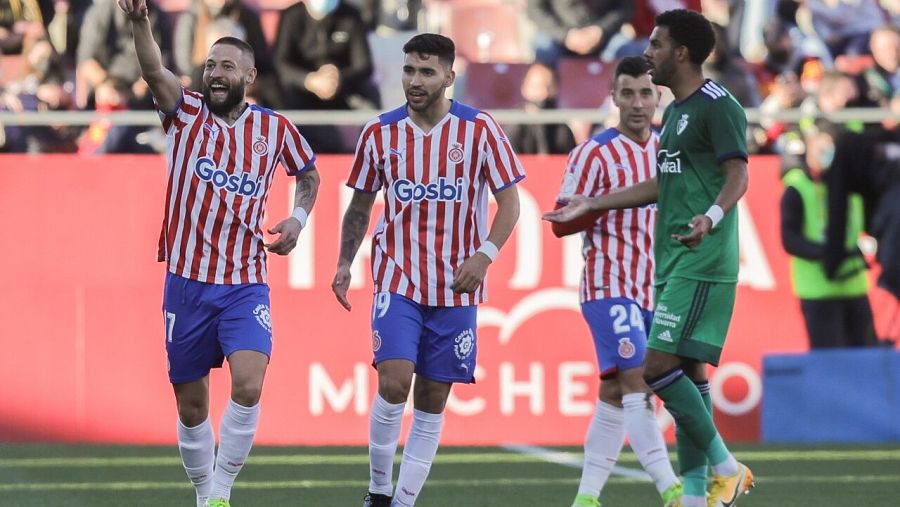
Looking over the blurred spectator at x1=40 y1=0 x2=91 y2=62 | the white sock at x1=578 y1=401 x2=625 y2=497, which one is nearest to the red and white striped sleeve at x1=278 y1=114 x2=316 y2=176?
the white sock at x1=578 y1=401 x2=625 y2=497

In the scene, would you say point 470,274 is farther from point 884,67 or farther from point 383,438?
point 884,67

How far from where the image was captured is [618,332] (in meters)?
7.66

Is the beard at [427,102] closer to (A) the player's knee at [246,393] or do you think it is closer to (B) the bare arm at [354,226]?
(B) the bare arm at [354,226]

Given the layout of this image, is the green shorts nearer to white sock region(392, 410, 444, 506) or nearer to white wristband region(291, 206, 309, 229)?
white sock region(392, 410, 444, 506)

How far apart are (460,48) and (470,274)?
633 centimetres

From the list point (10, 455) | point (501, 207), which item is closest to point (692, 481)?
point (501, 207)

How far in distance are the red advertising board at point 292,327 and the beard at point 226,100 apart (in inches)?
165

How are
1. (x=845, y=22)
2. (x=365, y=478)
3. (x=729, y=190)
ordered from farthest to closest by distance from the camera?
(x=845, y=22), (x=365, y=478), (x=729, y=190)

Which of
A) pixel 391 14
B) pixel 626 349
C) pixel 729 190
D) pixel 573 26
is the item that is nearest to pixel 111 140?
pixel 391 14

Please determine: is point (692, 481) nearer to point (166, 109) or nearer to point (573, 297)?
point (166, 109)

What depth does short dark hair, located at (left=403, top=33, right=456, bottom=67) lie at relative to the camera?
6.62 meters

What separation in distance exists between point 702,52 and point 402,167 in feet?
4.42

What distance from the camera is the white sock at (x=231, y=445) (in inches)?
253

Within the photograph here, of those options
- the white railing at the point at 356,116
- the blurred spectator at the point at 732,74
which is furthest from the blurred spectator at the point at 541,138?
the blurred spectator at the point at 732,74
